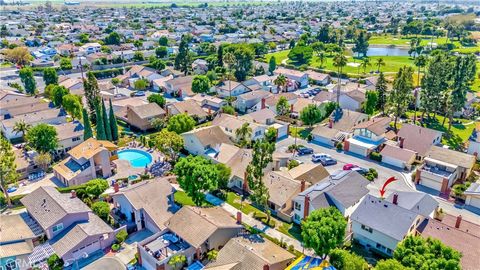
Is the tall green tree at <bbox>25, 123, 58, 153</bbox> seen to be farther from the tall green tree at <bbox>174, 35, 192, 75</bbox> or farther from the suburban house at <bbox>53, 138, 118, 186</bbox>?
the tall green tree at <bbox>174, 35, 192, 75</bbox>

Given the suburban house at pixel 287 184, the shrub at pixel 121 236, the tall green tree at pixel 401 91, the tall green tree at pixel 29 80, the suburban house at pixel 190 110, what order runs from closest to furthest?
the shrub at pixel 121 236 < the suburban house at pixel 287 184 < the tall green tree at pixel 401 91 < the suburban house at pixel 190 110 < the tall green tree at pixel 29 80

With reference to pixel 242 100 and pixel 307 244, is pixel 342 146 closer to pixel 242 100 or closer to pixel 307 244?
pixel 242 100

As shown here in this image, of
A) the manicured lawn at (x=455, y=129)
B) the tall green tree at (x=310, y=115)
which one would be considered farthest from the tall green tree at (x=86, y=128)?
the manicured lawn at (x=455, y=129)

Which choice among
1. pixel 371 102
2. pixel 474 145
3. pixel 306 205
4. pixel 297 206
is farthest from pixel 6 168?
pixel 474 145

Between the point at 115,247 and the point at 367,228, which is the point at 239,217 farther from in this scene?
the point at 367,228

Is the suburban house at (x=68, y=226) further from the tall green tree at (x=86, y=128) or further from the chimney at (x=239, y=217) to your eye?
the tall green tree at (x=86, y=128)

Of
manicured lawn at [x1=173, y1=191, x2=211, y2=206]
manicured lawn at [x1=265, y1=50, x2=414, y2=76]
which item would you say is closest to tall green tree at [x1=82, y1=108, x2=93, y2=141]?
manicured lawn at [x1=173, y1=191, x2=211, y2=206]

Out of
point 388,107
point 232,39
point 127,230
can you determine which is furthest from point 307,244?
point 232,39
